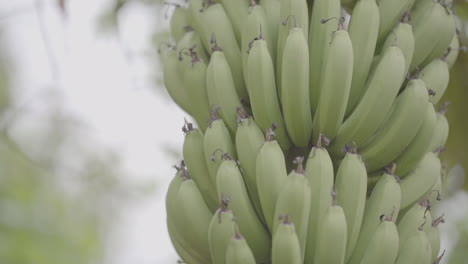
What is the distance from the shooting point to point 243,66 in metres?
1.87

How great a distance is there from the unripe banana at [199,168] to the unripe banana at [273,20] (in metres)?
0.34

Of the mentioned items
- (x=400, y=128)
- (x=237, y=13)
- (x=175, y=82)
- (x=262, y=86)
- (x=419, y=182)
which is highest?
(x=237, y=13)

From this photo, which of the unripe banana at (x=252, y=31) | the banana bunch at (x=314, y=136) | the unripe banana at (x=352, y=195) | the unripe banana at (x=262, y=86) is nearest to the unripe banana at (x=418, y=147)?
the banana bunch at (x=314, y=136)

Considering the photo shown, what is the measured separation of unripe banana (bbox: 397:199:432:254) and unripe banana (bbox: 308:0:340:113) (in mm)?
401

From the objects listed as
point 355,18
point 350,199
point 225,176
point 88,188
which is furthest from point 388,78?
point 88,188

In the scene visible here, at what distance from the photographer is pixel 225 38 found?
6.46ft

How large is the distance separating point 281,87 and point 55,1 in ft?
3.67

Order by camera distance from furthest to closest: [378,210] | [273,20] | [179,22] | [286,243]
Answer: [179,22]
[273,20]
[378,210]
[286,243]

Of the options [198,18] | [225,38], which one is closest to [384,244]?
[225,38]

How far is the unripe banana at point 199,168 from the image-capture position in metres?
1.86

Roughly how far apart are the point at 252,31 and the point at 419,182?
66 cm

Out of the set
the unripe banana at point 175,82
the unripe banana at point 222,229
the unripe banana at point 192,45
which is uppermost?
the unripe banana at point 192,45

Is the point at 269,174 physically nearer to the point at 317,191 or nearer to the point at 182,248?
the point at 317,191

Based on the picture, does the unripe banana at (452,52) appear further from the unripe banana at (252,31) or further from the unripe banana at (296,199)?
the unripe banana at (296,199)
